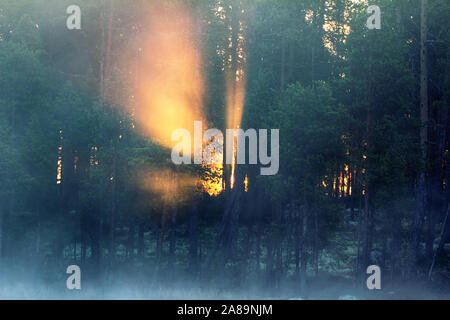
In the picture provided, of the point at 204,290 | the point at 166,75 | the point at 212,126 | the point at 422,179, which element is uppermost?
the point at 166,75

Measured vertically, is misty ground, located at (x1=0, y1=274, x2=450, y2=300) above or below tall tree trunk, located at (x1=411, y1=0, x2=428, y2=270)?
below

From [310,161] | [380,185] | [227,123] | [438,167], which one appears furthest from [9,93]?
[438,167]

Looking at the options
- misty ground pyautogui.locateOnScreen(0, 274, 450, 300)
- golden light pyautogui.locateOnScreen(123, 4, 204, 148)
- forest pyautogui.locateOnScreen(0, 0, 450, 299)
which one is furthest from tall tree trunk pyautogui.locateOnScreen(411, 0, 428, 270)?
golden light pyautogui.locateOnScreen(123, 4, 204, 148)

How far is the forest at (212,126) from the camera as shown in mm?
23094

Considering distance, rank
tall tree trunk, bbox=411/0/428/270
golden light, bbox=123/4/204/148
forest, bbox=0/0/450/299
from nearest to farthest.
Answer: forest, bbox=0/0/450/299, tall tree trunk, bbox=411/0/428/270, golden light, bbox=123/4/204/148

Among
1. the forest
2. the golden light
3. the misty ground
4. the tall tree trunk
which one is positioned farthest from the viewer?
the golden light

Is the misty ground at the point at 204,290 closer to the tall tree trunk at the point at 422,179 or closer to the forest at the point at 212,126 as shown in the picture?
the forest at the point at 212,126

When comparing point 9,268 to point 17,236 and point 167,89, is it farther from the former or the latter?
point 167,89

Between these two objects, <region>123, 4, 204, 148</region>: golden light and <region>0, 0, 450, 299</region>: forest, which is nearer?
<region>0, 0, 450, 299</region>: forest

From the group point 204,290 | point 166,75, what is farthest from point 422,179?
point 166,75

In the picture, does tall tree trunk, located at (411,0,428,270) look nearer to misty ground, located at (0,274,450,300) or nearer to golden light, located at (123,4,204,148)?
misty ground, located at (0,274,450,300)

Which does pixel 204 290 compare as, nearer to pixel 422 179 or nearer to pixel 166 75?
pixel 166 75

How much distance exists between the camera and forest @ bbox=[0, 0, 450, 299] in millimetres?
23094

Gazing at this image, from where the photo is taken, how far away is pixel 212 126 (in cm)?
2512
